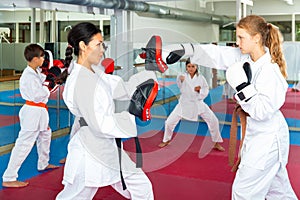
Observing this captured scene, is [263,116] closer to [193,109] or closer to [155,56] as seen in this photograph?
[155,56]

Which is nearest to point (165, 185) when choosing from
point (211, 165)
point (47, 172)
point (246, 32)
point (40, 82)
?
point (211, 165)

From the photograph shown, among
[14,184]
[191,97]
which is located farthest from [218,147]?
[14,184]

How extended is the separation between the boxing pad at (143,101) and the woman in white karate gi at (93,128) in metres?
0.07

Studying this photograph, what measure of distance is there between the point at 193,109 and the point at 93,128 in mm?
3130

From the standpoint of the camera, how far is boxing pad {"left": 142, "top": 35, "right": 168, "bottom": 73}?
261 centimetres

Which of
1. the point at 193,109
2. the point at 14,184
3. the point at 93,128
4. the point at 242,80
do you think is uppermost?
the point at 242,80

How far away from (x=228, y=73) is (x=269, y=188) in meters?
0.80

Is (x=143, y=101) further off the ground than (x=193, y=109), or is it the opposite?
(x=143, y=101)

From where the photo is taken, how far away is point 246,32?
2453 millimetres

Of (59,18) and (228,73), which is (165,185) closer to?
(228,73)

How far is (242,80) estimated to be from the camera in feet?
7.70

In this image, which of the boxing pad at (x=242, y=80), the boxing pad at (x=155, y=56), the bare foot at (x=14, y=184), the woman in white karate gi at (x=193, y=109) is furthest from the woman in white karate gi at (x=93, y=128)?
the woman in white karate gi at (x=193, y=109)

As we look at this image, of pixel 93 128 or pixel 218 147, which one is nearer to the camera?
pixel 93 128

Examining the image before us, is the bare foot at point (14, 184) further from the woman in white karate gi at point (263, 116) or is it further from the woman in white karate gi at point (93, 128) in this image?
the woman in white karate gi at point (263, 116)
